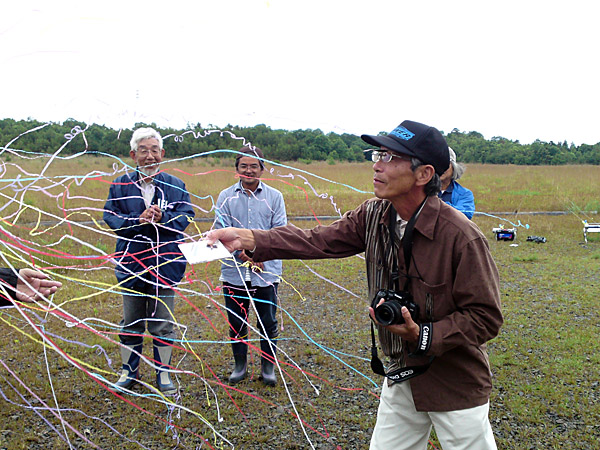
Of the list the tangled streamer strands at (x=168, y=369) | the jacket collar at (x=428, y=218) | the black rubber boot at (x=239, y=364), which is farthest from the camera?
the black rubber boot at (x=239, y=364)

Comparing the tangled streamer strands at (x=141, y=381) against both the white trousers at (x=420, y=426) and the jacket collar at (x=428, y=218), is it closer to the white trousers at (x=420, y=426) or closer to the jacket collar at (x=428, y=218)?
the white trousers at (x=420, y=426)

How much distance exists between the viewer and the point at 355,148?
470 centimetres

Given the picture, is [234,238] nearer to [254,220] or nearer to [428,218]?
[428,218]

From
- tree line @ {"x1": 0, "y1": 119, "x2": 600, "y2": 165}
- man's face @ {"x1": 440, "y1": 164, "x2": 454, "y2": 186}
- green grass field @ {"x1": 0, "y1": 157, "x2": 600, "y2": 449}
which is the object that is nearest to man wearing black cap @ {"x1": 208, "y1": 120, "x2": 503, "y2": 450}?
tree line @ {"x1": 0, "y1": 119, "x2": 600, "y2": 165}

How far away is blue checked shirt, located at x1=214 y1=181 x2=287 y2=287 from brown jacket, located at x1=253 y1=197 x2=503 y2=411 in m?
1.84

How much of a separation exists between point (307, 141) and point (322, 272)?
12.2 ft

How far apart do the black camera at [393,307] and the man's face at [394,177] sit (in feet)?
1.41

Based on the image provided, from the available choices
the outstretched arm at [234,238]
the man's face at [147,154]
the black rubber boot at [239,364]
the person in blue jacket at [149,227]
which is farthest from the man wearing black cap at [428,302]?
the black rubber boot at [239,364]

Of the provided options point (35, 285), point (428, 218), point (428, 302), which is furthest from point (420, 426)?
point (35, 285)

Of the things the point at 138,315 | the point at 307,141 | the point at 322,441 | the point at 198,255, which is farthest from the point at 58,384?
the point at 307,141

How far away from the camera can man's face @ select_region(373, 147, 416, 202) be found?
2.06 meters

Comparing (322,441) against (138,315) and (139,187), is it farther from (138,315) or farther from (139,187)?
(139,187)

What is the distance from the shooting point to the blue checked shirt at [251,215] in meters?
3.94

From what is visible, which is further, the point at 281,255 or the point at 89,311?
the point at 89,311
